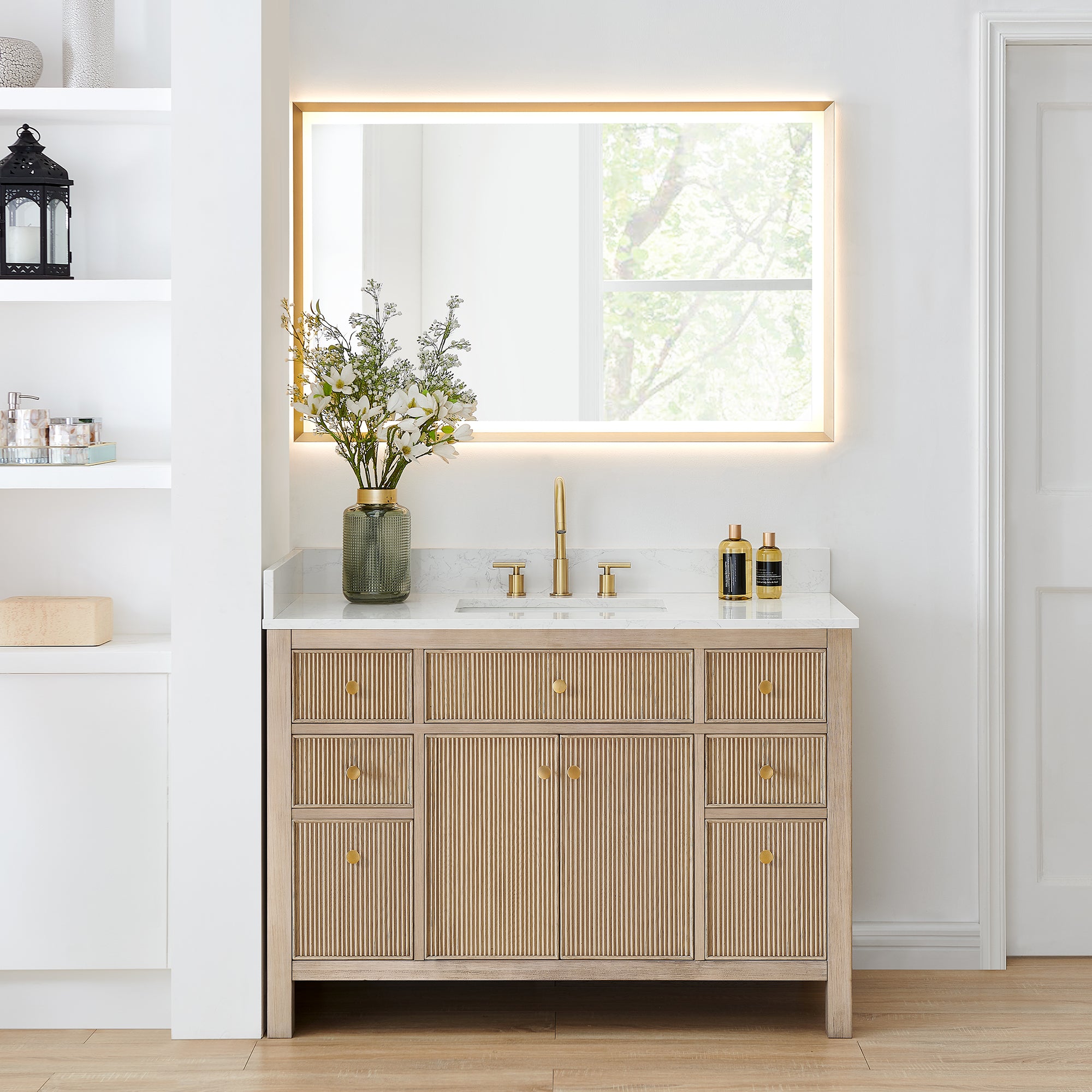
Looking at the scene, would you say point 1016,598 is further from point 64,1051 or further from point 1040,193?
point 64,1051

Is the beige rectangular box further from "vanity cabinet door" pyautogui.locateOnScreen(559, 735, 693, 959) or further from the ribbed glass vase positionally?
"vanity cabinet door" pyautogui.locateOnScreen(559, 735, 693, 959)

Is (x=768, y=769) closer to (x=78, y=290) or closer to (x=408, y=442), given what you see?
(x=408, y=442)

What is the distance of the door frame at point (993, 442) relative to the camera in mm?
2555

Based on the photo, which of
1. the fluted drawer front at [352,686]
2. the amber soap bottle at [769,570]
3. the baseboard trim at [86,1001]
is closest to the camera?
the fluted drawer front at [352,686]

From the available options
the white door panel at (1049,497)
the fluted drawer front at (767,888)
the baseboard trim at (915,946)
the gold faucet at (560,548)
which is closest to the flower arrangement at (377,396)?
the gold faucet at (560,548)

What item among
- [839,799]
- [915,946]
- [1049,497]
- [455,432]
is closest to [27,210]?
[455,432]

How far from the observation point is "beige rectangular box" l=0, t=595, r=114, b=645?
7.63ft

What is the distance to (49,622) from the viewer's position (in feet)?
7.65

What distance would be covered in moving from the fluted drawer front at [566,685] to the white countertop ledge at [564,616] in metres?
0.06

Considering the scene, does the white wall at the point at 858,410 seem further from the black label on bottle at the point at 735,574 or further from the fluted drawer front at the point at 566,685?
the fluted drawer front at the point at 566,685

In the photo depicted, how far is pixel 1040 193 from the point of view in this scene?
264 centimetres

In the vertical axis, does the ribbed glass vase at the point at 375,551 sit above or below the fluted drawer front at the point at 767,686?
above

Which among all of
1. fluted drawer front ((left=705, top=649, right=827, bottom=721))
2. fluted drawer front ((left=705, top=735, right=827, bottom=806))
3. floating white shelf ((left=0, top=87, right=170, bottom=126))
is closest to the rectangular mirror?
floating white shelf ((left=0, top=87, right=170, bottom=126))

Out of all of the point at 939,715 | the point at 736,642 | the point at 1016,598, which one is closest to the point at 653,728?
the point at 736,642
